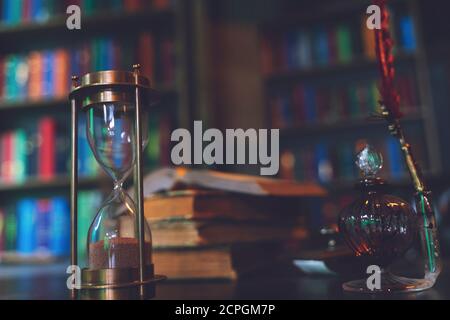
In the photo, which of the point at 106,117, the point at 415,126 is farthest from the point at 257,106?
the point at 106,117

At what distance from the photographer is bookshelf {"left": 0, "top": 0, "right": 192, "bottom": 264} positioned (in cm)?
194

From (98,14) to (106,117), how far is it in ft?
5.37

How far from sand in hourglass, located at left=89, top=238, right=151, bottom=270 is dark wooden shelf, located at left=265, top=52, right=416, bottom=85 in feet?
5.82

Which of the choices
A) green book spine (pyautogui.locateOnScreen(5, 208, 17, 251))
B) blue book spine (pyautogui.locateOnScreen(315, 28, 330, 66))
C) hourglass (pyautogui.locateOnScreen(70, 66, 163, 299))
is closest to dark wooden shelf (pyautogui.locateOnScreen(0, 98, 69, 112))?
green book spine (pyautogui.locateOnScreen(5, 208, 17, 251))

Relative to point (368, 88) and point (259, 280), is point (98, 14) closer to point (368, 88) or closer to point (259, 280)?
point (368, 88)

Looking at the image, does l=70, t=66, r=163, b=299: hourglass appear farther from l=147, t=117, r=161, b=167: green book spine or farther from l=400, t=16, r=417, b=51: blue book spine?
l=400, t=16, r=417, b=51: blue book spine

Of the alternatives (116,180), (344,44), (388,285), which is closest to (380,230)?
(388,285)

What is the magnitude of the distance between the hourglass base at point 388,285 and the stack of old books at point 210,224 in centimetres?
18

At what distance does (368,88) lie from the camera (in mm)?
2062

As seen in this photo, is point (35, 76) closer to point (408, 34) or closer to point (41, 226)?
point (41, 226)

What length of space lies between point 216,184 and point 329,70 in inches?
62.5

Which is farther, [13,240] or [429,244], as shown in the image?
[13,240]

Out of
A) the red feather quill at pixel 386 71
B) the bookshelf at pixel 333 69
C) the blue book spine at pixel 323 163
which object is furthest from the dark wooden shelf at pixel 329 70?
the red feather quill at pixel 386 71

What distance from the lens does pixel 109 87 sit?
19.0 inches
